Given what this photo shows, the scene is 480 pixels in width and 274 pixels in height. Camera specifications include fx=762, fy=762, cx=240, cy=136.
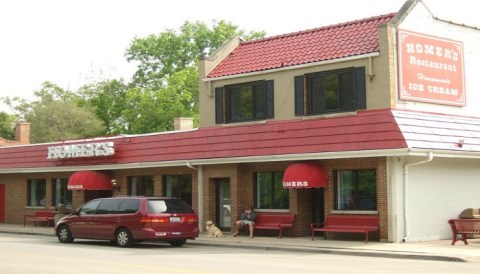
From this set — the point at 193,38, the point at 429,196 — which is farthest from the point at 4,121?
the point at 429,196

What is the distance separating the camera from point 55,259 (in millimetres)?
19078

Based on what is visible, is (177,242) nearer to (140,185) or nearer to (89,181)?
(140,185)

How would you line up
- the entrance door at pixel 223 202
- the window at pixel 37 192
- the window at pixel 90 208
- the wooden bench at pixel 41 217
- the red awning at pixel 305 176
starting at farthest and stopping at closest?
the window at pixel 37 192 < the wooden bench at pixel 41 217 < the entrance door at pixel 223 202 < the window at pixel 90 208 < the red awning at pixel 305 176

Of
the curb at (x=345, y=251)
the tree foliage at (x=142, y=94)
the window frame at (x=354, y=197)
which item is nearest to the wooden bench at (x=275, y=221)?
the window frame at (x=354, y=197)

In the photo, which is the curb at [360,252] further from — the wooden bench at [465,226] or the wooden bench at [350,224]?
the wooden bench at [465,226]

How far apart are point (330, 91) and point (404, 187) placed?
4522 mm

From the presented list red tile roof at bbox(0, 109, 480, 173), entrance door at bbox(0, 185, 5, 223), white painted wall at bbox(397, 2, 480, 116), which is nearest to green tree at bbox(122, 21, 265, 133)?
entrance door at bbox(0, 185, 5, 223)

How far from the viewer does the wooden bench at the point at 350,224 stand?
2409 cm

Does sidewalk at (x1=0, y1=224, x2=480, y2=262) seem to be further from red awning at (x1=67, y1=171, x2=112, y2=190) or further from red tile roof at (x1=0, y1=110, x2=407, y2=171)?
red awning at (x1=67, y1=171, x2=112, y2=190)

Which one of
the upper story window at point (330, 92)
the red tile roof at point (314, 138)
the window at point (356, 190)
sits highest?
the upper story window at point (330, 92)

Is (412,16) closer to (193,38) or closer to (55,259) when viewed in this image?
(55,259)

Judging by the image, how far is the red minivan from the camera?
933 inches

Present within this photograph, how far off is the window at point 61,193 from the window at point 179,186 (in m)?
7.10

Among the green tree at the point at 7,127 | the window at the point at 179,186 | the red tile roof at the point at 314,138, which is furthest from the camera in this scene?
the green tree at the point at 7,127
